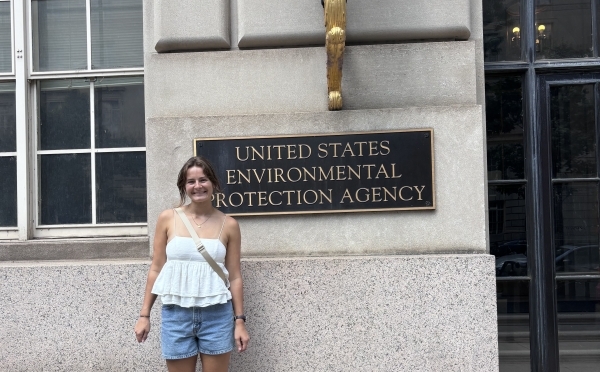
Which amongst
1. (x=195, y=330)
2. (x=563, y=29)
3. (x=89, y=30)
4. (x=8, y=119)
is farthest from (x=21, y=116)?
(x=563, y=29)

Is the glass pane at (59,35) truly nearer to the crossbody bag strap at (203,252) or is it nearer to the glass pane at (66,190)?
the glass pane at (66,190)

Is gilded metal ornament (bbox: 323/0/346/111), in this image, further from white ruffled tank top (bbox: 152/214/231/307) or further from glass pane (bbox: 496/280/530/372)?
glass pane (bbox: 496/280/530/372)

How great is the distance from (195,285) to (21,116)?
2.64 m

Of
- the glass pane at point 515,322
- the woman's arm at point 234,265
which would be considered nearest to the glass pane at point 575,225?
the glass pane at point 515,322

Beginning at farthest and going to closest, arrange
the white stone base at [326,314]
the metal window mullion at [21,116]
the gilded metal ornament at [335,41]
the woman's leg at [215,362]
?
1. the metal window mullion at [21,116]
2. the white stone base at [326,314]
3. the gilded metal ornament at [335,41]
4. the woman's leg at [215,362]

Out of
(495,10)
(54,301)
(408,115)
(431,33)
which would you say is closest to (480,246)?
(408,115)

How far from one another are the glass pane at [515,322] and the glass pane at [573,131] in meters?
1.04

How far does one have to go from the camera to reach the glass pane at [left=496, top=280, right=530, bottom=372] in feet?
19.6

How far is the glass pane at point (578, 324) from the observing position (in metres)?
5.96

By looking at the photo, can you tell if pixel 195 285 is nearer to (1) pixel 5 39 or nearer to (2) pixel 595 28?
(1) pixel 5 39

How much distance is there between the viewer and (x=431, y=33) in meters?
5.38

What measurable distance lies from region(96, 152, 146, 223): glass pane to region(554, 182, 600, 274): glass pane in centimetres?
356

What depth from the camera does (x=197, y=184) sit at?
443 cm

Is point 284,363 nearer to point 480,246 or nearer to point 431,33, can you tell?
point 480,246
